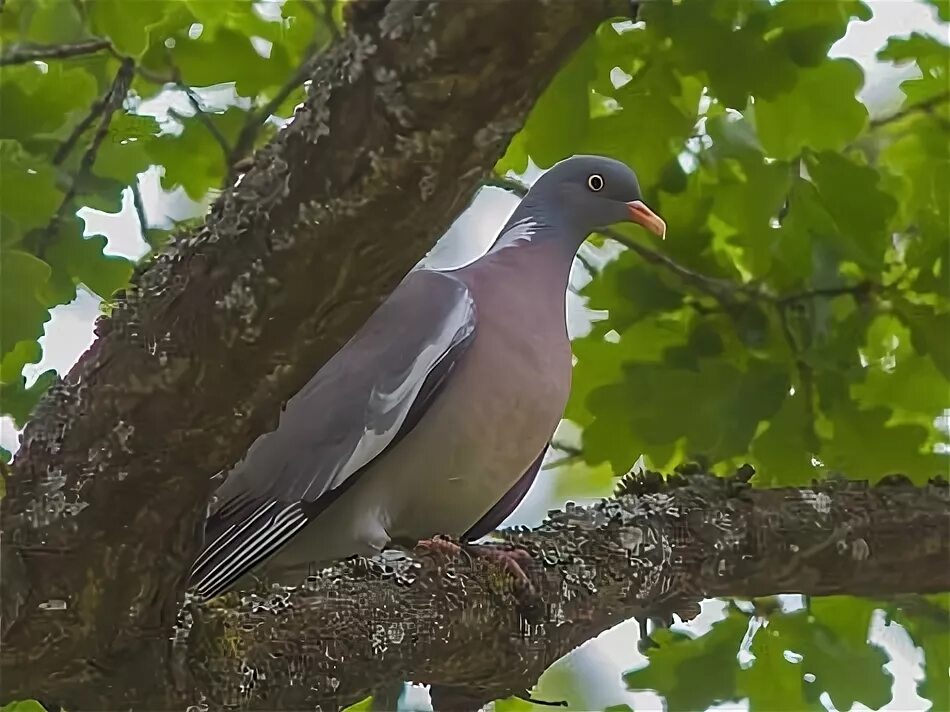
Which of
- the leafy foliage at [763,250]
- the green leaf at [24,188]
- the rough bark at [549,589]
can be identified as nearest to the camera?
the rough bark at [549,589]

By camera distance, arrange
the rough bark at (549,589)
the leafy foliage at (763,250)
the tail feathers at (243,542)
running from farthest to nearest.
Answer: the leafy foliage at (763,250), the tail feathers at (243,542), the rough bark at (549,589)

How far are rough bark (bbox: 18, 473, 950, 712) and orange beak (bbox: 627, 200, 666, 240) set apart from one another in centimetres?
32

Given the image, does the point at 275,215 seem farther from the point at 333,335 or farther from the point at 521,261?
the point at 521,261

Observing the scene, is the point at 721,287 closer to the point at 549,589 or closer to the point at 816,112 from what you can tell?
the point at 816,112

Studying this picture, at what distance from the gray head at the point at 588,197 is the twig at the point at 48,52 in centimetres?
57

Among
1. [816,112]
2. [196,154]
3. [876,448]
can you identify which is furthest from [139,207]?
[876,448]

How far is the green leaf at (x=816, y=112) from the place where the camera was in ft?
3.94

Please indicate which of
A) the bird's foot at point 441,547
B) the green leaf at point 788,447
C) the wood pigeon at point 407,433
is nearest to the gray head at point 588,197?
the wood pigeon at point 407,433

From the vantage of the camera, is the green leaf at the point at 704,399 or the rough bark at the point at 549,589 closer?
the rough bark at the point at 549,589

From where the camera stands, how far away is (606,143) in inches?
49.9

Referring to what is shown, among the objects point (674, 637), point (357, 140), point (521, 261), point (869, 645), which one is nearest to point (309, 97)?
point (357, 140)

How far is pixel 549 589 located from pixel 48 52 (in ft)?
2.69

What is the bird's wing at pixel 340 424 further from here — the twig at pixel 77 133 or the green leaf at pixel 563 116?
the twig at pixel 77 133

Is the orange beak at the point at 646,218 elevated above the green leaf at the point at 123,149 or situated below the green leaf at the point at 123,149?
below
